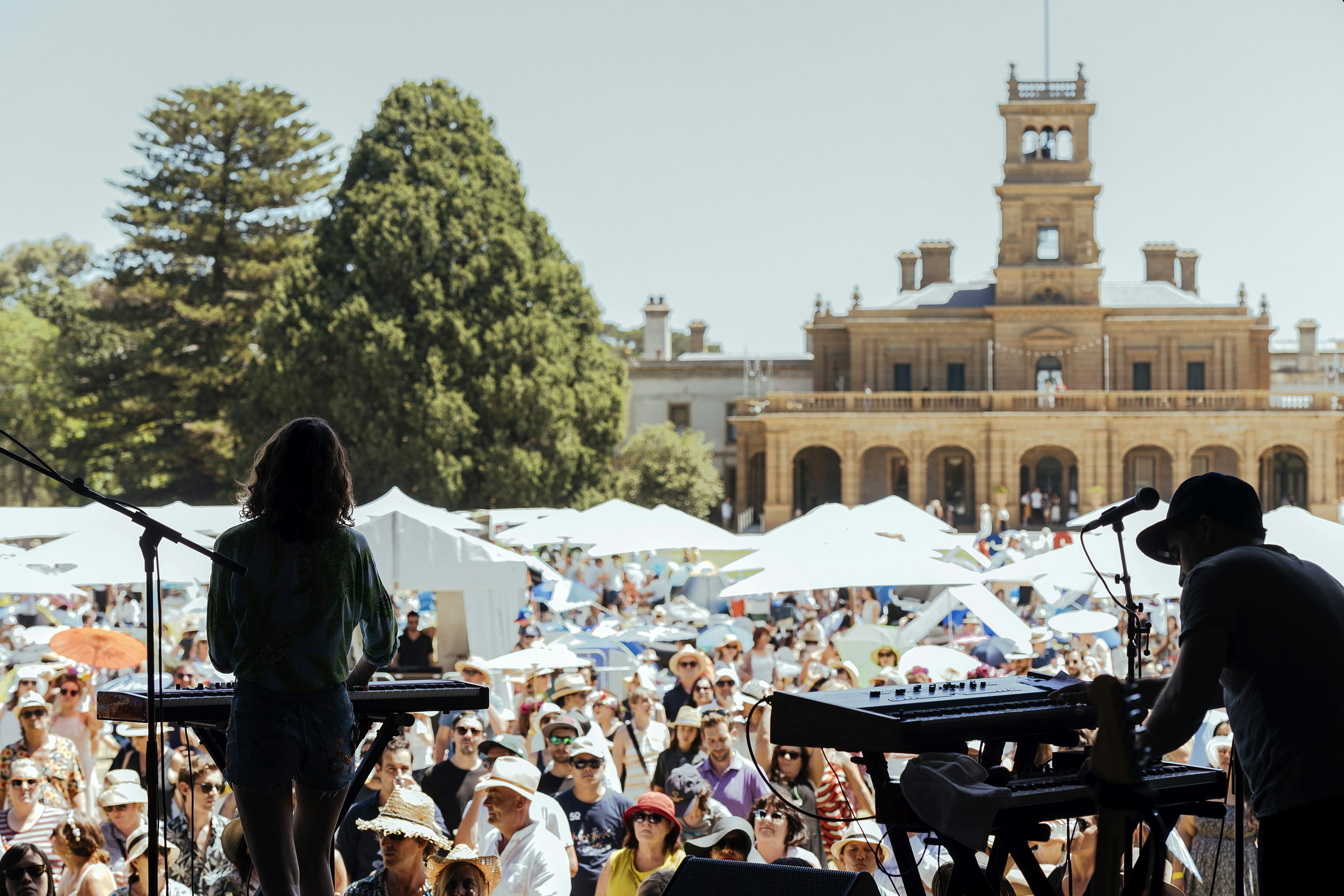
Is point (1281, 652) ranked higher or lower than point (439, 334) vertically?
lower

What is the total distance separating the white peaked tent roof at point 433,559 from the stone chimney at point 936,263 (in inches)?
1844

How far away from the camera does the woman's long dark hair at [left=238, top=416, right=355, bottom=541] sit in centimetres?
362

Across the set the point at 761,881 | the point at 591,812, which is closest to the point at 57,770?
the point at 591,812

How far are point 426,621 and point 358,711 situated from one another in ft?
54.0

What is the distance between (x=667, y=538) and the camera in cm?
1912

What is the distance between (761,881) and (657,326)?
6087 centimetres

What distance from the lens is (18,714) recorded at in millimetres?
8344

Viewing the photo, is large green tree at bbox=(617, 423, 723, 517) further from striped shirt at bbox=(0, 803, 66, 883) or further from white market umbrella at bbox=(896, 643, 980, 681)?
striped shirt at bbox=(0, 803, 66, 883)

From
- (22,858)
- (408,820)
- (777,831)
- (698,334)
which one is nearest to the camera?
(408,820)

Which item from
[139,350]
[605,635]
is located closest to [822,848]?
[605,635]

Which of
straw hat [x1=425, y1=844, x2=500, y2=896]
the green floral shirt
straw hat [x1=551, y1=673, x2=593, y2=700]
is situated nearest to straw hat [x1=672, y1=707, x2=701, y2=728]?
straw hat [x1=551, y1=673, x2=593, y2=700]

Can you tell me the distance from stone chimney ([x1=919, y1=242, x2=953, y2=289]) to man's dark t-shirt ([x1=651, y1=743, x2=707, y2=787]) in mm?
51906

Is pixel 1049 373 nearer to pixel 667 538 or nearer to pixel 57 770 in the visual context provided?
pixel 667 538

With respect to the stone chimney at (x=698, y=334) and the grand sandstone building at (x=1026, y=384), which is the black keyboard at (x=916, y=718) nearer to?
the grand sandstone building at (x=1026, y=384)
